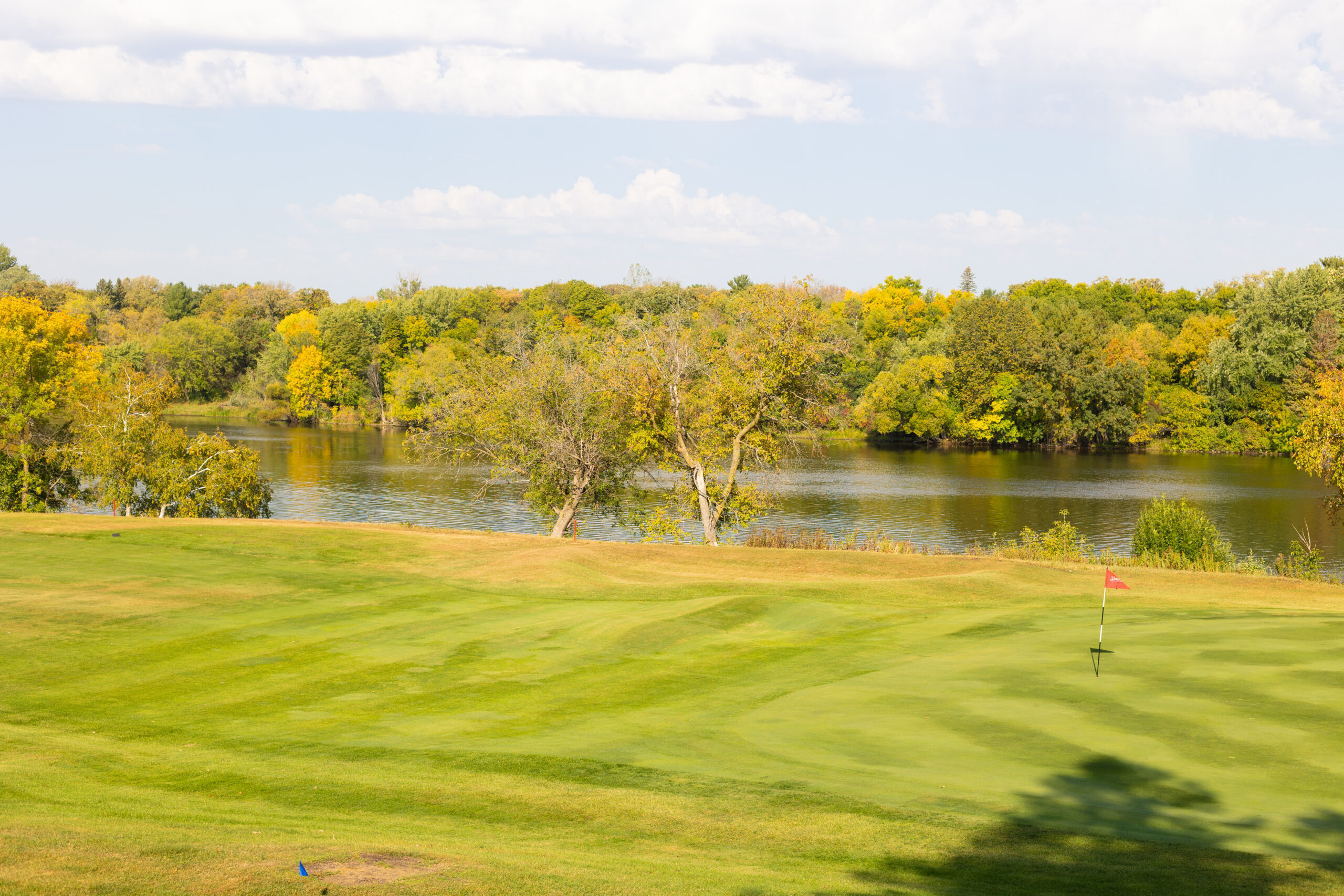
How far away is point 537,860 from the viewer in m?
9.14

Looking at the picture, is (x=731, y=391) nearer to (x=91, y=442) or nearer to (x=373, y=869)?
(x=91, y=442)

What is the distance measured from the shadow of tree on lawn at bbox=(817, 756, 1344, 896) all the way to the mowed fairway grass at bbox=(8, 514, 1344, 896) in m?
0.04

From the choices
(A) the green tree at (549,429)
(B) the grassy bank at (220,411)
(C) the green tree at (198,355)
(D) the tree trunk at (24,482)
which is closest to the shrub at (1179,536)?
(A) the green tree at (549,429)

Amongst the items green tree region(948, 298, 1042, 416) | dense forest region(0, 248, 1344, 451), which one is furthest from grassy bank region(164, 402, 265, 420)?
green tree region(948, 298, 1042, 416)

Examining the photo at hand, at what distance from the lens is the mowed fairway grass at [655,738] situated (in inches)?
358

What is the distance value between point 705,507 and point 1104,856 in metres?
33.4

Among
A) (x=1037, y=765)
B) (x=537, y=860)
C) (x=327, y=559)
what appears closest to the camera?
(x=537, y=860)

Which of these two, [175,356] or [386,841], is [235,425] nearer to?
[175,356]

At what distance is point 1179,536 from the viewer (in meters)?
39.1

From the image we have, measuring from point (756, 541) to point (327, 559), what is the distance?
17310 mm

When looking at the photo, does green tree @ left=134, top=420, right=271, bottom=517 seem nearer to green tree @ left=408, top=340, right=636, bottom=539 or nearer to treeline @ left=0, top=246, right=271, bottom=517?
treeline @ left=0, top=246, right=271, bottom=517

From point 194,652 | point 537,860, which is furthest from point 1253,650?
point 194,652

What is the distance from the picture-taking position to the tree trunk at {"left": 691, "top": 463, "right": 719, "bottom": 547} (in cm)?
4278

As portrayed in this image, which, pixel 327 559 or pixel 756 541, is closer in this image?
pixel 327 559
